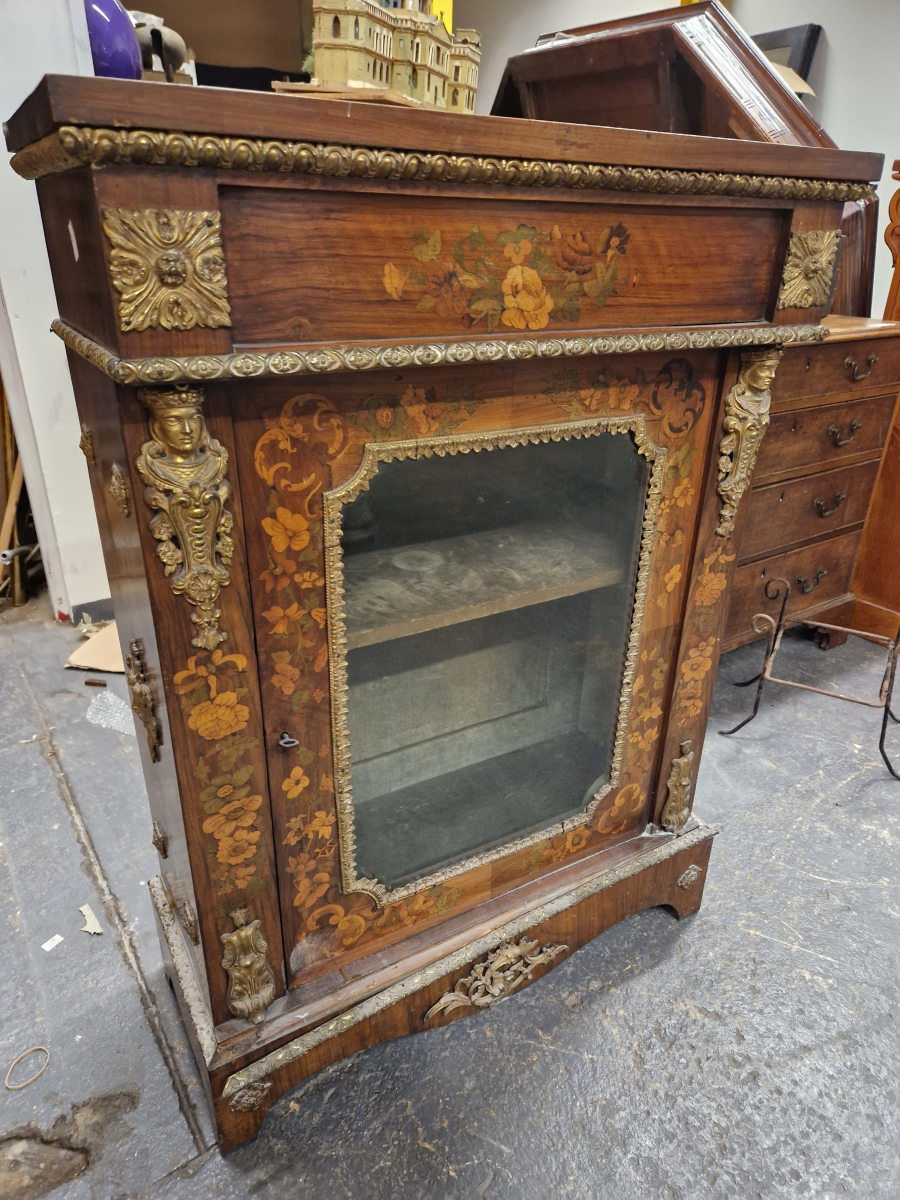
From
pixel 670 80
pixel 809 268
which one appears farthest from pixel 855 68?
pixel 809 268

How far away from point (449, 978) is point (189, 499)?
0.75 meters

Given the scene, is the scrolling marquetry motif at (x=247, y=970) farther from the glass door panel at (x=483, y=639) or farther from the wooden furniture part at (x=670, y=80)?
the wooden furniture part at (x=670, y=80)

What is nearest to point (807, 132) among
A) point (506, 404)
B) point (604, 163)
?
point (604, 163)

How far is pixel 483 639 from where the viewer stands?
957 millimetres

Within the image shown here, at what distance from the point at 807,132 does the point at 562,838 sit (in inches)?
37.5

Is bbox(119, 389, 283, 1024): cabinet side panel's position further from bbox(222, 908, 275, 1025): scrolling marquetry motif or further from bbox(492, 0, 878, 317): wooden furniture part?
bbox(492, 0, 878, 317): wooden furniture part

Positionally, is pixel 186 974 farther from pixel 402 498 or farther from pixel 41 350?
pixel 41 350

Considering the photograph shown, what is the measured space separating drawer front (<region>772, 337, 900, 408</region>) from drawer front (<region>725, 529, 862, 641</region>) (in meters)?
0.39

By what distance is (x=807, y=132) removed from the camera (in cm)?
91

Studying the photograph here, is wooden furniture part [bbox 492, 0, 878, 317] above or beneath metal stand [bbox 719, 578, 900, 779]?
above

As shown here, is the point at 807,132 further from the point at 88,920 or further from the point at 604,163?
the point at 88,920

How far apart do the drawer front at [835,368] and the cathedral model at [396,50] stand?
0.89m

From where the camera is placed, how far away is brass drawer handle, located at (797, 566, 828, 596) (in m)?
1.96

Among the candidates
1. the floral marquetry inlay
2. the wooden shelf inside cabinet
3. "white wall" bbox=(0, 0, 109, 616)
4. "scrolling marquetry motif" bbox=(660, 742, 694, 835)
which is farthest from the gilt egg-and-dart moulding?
"white wall" bbox=(0, 0, 109, 616)
